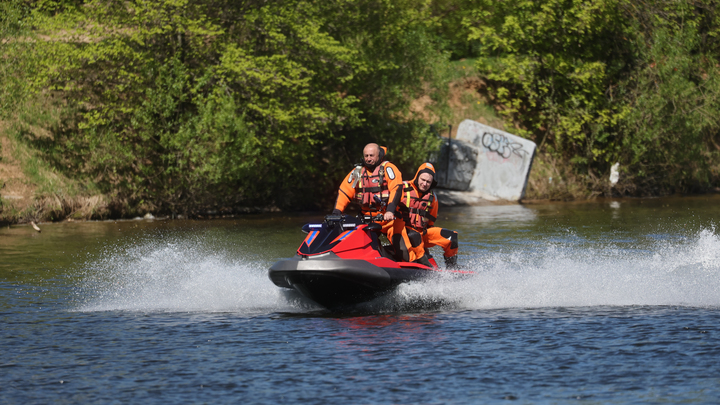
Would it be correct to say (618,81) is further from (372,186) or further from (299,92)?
(372,186)

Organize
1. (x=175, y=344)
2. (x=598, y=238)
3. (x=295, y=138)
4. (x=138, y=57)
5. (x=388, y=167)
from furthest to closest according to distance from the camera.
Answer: (x=295, y=138) < (x=138, y=57) < (x=598, y=238) < (x=388, y=167) < (x=175, y=344)

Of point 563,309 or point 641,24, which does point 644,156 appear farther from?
point 563,309

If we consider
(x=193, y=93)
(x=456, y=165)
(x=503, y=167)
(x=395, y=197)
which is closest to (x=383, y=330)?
(x=395, y=197)

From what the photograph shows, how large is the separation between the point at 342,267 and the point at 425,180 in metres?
1.77

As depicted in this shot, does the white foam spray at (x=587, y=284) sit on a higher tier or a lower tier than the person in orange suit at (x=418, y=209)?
lower

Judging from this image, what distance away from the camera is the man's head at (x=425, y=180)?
10.0 metres

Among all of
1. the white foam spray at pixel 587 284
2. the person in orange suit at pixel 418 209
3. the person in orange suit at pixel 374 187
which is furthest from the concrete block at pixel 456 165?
the person in orange suit at pixel 374 187

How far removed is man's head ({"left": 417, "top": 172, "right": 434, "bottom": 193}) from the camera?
10.0 metres

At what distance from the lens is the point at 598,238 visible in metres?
16.9

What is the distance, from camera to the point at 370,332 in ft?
27.7

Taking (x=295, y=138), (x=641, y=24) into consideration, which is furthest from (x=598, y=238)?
(x=641, y=24)

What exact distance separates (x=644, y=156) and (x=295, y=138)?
13.1 m

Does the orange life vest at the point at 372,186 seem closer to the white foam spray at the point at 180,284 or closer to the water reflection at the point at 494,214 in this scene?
the white foam spray at the point at 180,284

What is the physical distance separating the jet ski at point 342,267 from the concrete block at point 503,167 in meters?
19.0
